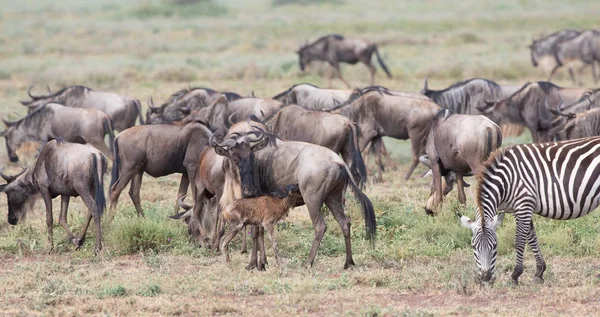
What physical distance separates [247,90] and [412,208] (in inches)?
437

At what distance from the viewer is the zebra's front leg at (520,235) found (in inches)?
295

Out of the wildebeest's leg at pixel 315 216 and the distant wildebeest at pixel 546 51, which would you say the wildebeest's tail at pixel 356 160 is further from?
the distant wildebeest at pixel 546 51

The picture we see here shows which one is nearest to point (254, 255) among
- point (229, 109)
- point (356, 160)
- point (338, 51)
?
point (356, 160)

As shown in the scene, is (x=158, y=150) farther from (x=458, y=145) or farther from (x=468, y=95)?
(x=468, y=95)

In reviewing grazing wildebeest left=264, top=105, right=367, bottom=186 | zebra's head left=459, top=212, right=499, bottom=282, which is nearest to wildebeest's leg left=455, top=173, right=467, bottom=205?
grazing wildebeest left=264, top=105, right=367, bottom=186

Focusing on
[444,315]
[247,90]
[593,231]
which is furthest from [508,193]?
[247,90]

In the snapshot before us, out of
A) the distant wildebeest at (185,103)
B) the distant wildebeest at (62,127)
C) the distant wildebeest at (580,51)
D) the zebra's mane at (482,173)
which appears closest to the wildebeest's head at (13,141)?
the distant wildebeest at (62,127)

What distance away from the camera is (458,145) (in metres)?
10.3

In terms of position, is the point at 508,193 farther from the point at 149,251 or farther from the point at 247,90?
the point at 247,90

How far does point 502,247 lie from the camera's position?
900 centimetres

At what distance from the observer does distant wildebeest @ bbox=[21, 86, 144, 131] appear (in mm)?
14906

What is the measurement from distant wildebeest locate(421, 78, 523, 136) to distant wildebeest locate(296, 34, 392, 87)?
28.0ft

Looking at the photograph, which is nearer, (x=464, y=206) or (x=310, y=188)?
(x=310, y=188)

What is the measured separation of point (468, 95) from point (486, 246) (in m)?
8.12
